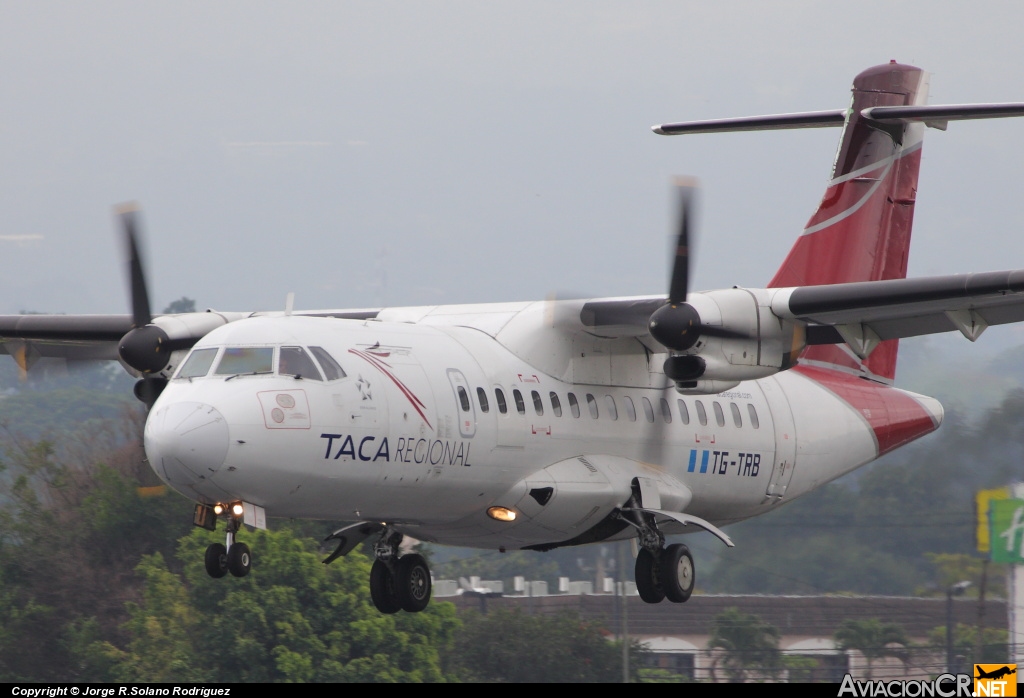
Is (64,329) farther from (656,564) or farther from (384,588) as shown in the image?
(656,564)

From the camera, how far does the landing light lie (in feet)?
46.9

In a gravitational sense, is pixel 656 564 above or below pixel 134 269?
below

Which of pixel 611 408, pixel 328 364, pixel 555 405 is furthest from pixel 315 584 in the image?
pixel 328 364

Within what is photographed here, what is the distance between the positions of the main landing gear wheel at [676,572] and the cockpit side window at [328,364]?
475 centimetres

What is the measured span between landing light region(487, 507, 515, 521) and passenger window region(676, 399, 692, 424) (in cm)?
282

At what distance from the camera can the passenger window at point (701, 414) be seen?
16422 millimetres

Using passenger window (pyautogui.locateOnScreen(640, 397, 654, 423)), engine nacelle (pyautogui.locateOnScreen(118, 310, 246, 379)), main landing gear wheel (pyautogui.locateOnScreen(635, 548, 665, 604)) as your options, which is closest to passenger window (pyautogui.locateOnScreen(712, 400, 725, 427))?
passenger window (pyautogui.locateOnScreen(640, 397, 654, 423))

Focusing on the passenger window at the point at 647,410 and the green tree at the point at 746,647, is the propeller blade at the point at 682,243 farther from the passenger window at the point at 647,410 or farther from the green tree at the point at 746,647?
the green tree at the point at 746,647

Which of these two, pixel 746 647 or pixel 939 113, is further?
pixel 746 647

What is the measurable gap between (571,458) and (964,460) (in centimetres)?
1799

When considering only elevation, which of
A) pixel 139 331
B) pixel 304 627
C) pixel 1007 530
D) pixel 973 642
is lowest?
pixel 304 627

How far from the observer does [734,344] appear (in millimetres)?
14164

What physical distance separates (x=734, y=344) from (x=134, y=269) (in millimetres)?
6272

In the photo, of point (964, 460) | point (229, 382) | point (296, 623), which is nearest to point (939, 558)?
point (964, 460)
